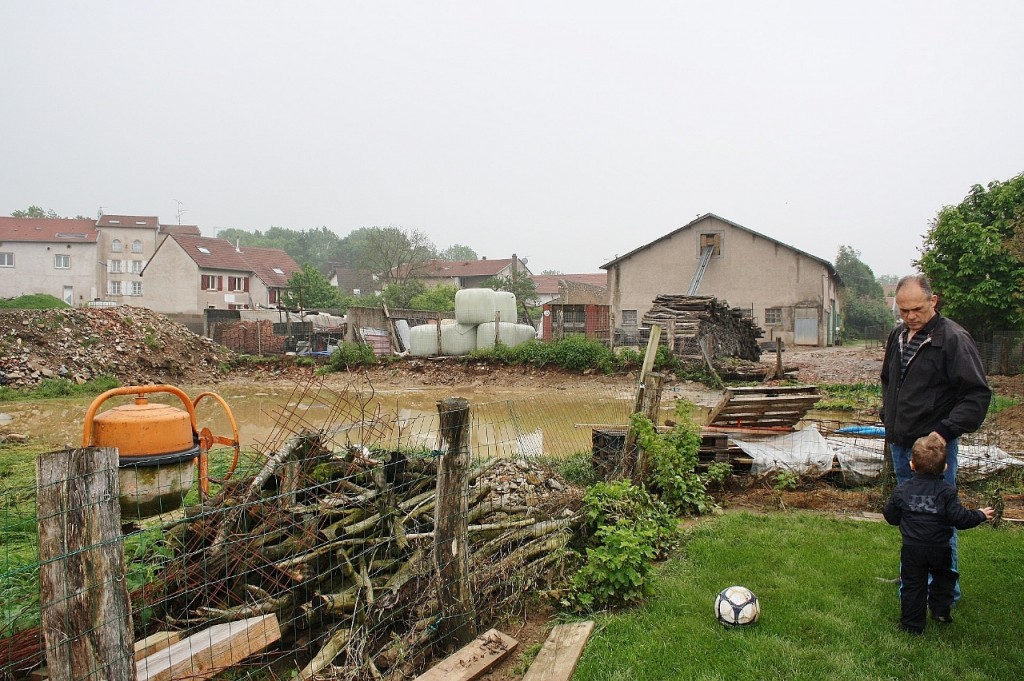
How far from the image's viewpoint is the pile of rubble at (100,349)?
2106 centimetres

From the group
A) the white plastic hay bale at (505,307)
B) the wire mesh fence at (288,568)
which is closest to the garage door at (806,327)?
the white plastic hay bale at (505,307)

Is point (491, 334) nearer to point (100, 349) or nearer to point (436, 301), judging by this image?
point (100, 349)

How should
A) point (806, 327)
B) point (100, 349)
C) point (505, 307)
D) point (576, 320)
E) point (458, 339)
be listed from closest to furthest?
point (100, 349)
point (458, 339)
point (505, 307)
point (576, 320)
point (806, 327)

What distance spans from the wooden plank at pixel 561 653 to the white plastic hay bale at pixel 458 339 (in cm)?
2231

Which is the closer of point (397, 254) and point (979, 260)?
point (979, 260)

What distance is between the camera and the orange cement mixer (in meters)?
4.40

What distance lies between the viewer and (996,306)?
19297 millimetres

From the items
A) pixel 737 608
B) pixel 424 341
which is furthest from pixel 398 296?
pixel 737 608

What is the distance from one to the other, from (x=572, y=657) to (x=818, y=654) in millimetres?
1365

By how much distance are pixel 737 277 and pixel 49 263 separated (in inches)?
2125

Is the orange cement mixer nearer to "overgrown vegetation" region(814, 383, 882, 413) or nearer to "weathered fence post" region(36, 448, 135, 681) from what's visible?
"weathered fence post" region(36, 448, 135, 681)

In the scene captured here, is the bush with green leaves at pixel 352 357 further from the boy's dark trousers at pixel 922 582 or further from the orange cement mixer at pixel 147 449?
the boy's dark trousers at pixel 922 582

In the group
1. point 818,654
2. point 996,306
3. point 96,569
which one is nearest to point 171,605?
point 96,569

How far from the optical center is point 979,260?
64.4ft
